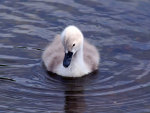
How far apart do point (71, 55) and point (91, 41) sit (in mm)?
1523

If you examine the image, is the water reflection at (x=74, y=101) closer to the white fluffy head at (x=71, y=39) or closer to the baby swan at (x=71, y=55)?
the baby swan at (x=71, y=55)

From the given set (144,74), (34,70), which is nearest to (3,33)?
(34,70)

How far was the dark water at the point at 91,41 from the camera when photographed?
8.70m

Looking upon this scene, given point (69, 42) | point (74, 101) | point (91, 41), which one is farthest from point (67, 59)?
point (91, 41)

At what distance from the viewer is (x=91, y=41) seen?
424 inches

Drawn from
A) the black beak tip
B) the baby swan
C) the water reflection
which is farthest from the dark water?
the black beak tip

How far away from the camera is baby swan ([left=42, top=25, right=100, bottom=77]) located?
30.3 feet

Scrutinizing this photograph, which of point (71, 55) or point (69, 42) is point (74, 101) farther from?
point (69, 42)

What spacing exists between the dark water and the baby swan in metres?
0.15

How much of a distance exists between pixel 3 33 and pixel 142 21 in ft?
9.24

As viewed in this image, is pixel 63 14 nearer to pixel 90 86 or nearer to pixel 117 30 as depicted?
pixel 117 30

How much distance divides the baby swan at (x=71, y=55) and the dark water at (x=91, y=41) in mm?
150

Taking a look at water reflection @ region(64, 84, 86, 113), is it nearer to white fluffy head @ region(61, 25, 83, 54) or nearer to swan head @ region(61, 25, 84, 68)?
swan head @ region(61, 25, 84, 68)

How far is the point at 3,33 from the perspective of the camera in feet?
35.6
